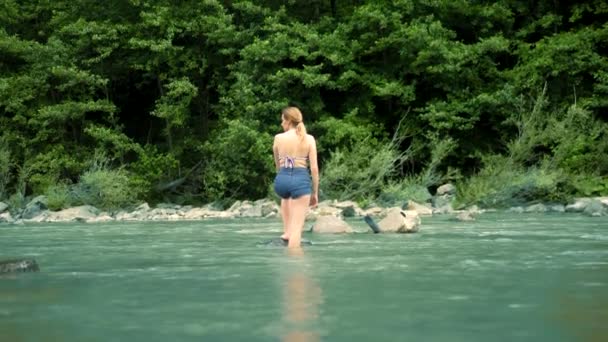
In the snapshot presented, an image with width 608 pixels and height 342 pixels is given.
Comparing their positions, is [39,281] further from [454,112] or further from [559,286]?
[454,112]

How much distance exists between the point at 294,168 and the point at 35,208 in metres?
13.8

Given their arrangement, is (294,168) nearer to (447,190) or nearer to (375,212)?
(375,212)

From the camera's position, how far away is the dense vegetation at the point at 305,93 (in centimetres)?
2373

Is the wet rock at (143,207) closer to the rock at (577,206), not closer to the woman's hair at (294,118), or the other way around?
the rock at (577,206)

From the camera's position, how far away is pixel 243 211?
21.1m

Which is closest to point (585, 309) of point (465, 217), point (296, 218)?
point (296, 218)

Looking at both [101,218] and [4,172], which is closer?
[101,218]

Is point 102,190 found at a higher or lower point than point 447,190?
higher

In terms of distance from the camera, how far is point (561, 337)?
13.5 ft

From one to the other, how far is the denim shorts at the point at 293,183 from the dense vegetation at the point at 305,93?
1148 cm

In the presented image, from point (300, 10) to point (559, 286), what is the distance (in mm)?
24497

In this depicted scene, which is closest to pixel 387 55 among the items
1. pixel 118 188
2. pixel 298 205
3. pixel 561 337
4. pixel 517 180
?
pixel 517 180

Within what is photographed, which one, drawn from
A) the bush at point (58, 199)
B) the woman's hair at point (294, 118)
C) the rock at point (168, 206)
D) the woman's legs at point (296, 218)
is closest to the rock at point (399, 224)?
the woman's legs at point (296, 218)

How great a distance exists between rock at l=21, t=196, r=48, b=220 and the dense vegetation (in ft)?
1.24
